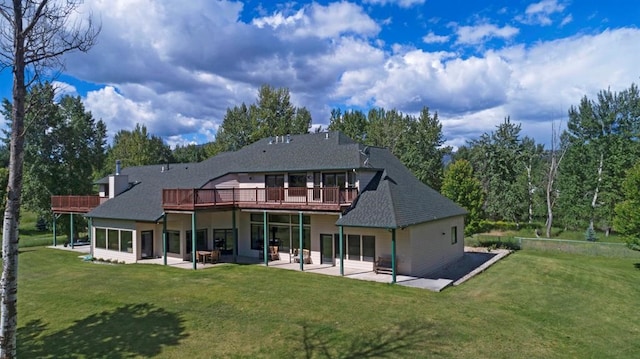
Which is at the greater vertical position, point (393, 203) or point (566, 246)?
point (393, 203)

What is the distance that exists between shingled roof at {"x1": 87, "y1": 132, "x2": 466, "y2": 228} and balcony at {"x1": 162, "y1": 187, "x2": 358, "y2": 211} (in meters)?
0.96

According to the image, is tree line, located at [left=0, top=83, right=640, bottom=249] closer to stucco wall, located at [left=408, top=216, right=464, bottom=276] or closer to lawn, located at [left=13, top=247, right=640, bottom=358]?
stucco wall, located at [left=408, top=216, right=464, bottom=276]

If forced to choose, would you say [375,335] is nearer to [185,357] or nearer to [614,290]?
[185,357]

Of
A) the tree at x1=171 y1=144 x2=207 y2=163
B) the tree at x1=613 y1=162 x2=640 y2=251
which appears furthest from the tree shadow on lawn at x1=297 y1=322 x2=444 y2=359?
the tree at x1=171 y1=144 x2=207 y2=163

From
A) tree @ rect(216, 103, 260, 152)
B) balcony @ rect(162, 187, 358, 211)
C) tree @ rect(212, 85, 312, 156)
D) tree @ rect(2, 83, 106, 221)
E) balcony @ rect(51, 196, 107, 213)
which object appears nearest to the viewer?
balcony @ rect(162, 187, 358, 211)

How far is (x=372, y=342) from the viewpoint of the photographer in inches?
403

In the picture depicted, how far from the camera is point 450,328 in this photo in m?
11.4

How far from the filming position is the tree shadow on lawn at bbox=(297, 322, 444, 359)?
9609 millimetres

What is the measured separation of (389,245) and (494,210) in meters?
28.7

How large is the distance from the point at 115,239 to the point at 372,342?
63.2 ft

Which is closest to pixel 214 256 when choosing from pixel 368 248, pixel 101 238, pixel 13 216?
pixel 368 248

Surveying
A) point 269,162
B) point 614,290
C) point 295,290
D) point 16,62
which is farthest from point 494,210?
point 16,62

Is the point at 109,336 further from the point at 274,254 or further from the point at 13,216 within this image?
the point at 274,254

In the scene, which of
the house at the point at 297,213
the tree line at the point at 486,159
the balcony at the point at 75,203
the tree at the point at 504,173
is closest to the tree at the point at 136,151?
the tree line at the point at 486,159
